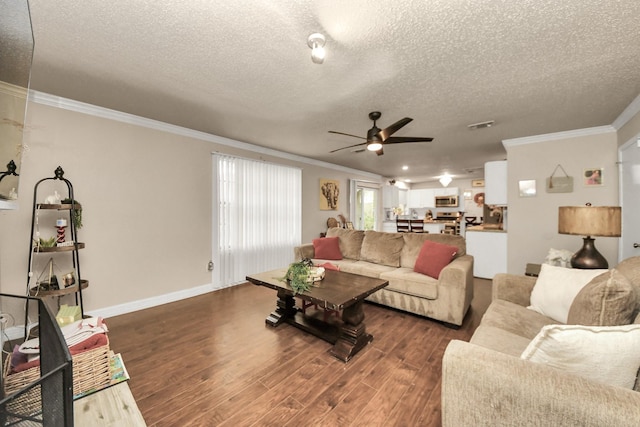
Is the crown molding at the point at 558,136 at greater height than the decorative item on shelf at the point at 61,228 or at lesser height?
greater

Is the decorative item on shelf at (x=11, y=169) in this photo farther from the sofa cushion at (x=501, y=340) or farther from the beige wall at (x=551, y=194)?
the beige wall at (x=551, y=194)

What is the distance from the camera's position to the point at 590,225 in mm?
2184

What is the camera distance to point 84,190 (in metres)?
2.95

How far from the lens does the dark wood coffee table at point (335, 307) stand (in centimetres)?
221

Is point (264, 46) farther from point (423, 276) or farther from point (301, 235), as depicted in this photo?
point (301, 235)

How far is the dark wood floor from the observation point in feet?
5.29

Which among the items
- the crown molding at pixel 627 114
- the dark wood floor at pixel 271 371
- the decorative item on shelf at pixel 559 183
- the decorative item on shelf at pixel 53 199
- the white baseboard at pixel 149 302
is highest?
the crown molding at pixel 627 114

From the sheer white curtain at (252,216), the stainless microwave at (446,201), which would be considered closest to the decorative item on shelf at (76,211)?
the sheer white curtain at (252,216)

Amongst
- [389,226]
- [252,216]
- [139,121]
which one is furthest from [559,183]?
[139,121]

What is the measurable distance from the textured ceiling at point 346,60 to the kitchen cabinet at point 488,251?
202cm

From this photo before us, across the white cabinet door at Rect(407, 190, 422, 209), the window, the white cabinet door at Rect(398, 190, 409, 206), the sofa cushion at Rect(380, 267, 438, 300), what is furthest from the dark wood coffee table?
the white cabinet door at Rect(407, 190, 422, 209)

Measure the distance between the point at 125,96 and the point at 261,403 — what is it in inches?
125

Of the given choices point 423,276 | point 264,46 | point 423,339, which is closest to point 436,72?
point 264,46

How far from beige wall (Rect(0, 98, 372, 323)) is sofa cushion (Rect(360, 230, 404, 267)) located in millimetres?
2513
